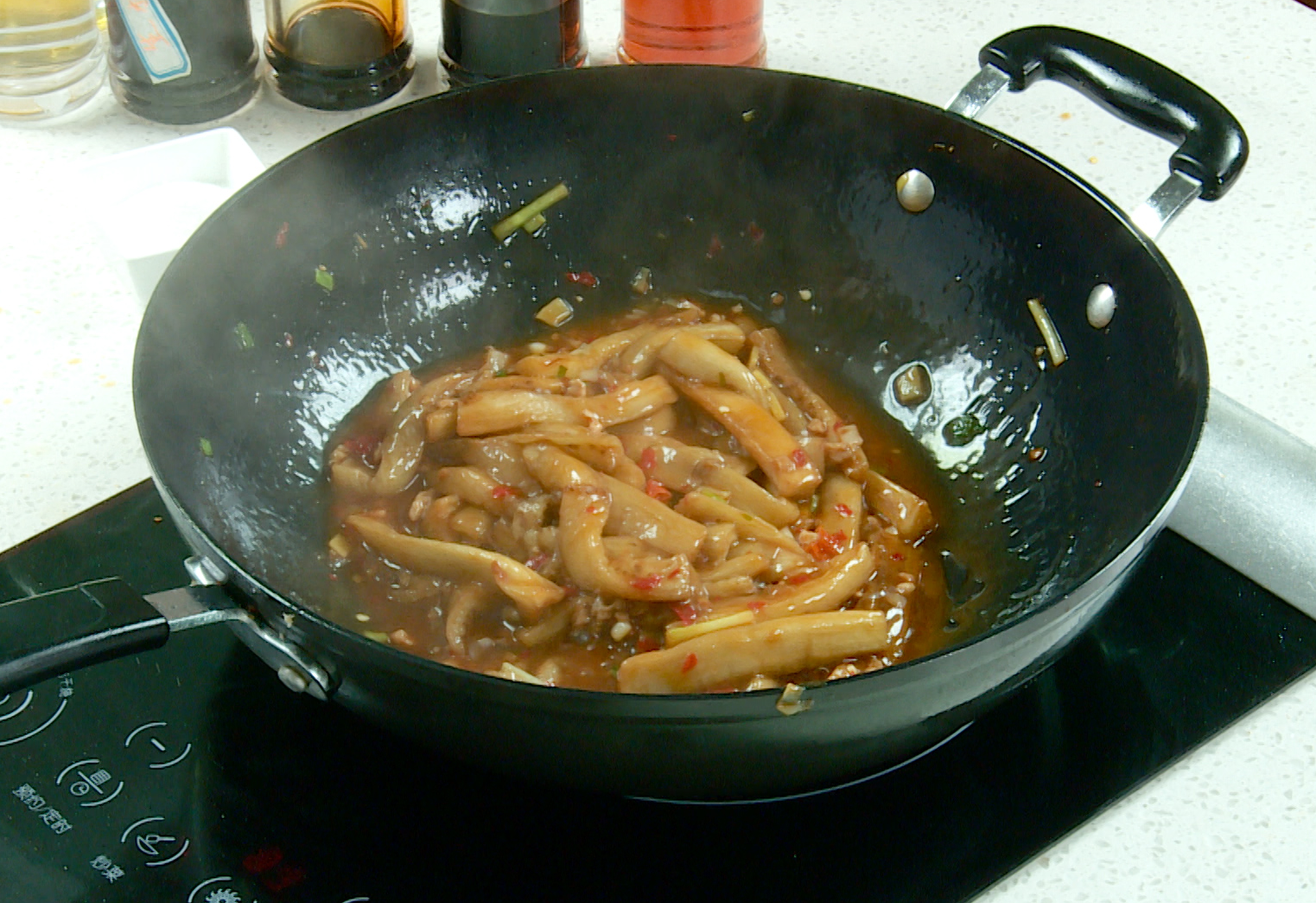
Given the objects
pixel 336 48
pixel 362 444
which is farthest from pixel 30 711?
pixel 336 48

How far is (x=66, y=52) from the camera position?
1.38 m

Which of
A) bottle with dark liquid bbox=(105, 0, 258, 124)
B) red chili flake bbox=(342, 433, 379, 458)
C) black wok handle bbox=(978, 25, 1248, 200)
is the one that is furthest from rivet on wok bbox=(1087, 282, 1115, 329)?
bottle with dark liquid bbox=(105, 0, 258, 124)

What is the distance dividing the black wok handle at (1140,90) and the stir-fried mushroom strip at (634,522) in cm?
33

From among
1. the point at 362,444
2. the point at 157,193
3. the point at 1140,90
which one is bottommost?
the point at 362,444

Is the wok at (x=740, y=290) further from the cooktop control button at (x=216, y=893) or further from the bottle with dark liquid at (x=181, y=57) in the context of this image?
the bottle with dark liquid at (x=181, y=57)

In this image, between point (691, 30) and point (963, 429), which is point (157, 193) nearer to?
point (691, 30)

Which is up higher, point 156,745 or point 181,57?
point 181,57

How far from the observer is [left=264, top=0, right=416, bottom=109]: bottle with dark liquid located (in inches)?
55.2

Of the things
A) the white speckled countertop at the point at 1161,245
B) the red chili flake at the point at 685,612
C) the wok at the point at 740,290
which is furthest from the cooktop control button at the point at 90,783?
the red chili flake at the point at 685,612

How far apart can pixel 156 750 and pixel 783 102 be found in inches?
29.7

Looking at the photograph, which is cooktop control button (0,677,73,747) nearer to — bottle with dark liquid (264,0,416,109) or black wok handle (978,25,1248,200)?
bottle with dark liquid (264,0,416,109)

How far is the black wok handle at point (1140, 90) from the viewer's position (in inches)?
41.2

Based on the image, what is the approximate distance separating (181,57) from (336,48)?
0.16m

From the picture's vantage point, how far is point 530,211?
123 cm
